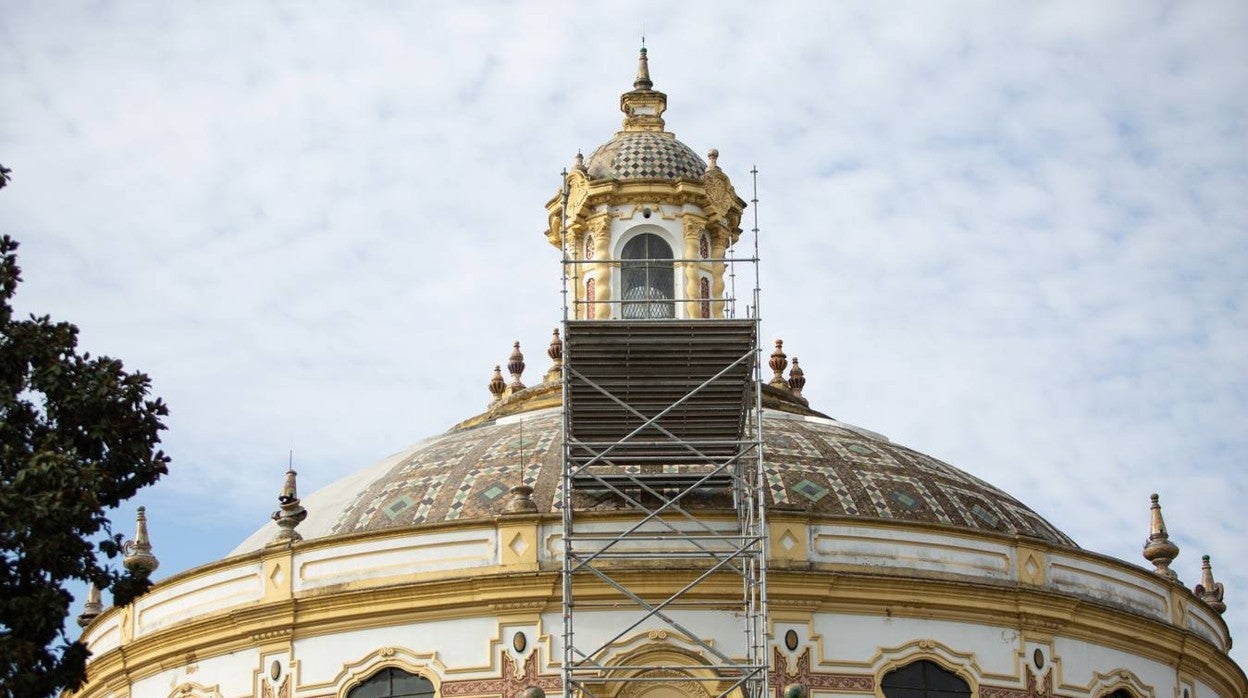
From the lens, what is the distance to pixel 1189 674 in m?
44.4

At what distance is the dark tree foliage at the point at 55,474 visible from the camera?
29.8 m

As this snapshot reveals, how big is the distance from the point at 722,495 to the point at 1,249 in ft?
48.4

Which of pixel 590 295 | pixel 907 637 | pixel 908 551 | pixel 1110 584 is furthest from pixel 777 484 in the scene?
pixel 590 295

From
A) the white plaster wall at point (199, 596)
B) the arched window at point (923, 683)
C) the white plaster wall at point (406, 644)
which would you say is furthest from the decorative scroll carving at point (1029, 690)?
the white plaster wall at point (199, 596)

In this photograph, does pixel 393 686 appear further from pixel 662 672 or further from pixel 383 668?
pixel 662 672

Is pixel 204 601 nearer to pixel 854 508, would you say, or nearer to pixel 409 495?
pixel 409 495

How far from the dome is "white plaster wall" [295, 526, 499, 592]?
0.57m

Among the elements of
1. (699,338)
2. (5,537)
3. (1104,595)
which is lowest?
(5,537)

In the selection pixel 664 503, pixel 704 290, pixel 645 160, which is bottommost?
pixel 664 503

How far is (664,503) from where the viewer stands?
41375 millimetres

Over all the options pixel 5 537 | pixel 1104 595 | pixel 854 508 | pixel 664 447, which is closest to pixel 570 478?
pixel 664 447

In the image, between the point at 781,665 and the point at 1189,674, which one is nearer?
the point at 781,665

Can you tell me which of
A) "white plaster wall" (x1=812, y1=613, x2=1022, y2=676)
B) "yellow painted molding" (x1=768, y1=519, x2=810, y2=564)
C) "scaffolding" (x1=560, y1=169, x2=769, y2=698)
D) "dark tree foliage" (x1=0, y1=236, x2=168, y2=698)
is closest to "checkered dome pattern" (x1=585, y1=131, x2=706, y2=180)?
"scaffolding" (x1=560, y1=169, x2=769, y2=698)

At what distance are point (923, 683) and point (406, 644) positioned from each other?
27.4 ft
